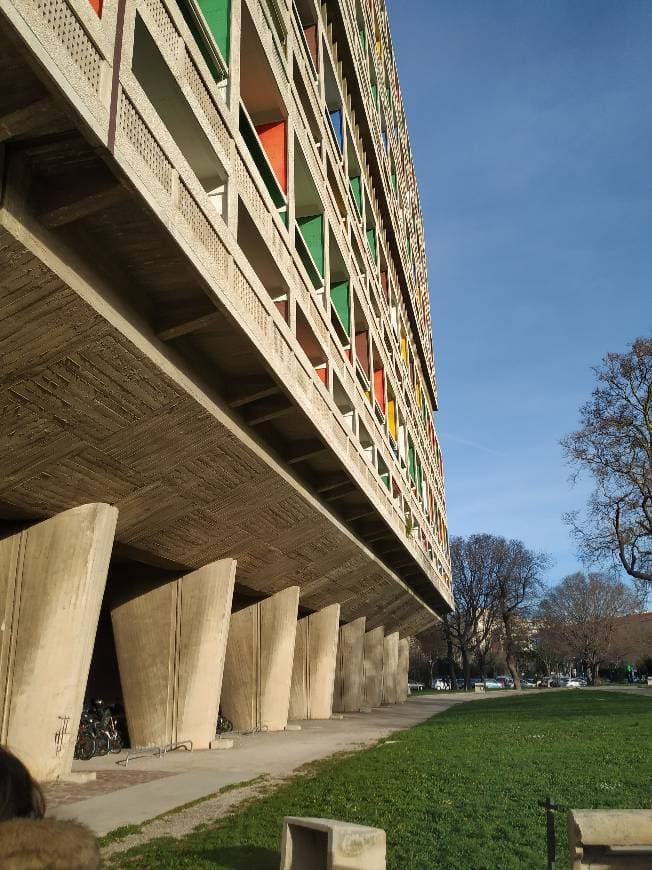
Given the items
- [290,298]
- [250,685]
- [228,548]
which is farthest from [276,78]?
[250,685]

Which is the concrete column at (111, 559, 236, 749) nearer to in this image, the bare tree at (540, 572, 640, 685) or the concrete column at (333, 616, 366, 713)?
the concrete column at (333, 616, 366, 713)

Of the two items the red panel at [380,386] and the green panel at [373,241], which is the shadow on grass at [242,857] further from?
the green panel at [373,241]

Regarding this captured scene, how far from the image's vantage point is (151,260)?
871 cm

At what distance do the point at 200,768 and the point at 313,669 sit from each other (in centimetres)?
1548

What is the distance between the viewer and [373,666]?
1591 inches

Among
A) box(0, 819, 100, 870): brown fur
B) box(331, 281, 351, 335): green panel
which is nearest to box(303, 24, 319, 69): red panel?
box(331, 281, 351, 335): green panel

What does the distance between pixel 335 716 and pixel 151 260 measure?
2433cm

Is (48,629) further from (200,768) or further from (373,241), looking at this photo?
(373,241)

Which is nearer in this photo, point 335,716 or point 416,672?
point 335,716

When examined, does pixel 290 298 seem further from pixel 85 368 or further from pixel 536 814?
pixel 536 814

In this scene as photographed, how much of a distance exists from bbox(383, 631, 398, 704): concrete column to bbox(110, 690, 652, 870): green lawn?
96.2 feet

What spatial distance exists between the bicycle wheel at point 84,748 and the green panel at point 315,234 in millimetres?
11003

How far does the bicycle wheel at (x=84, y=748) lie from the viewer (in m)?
14.6

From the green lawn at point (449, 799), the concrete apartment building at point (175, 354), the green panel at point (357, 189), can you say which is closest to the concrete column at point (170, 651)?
the concrete apartment building at point (175, 354)
